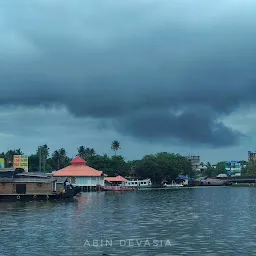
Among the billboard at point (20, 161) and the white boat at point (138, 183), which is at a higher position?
the billboard at point (20, 161)

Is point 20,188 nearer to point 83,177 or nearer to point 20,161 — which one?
point 20,161

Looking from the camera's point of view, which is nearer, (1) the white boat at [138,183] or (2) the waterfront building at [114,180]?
(2) the waterfront building at [114,180]

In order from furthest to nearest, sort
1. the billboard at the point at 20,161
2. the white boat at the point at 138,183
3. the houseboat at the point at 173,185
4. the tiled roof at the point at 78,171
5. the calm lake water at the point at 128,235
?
the houseboat at the point at 173,185
the white boat at the point at 138,183
the tiled roof at the point at 78,171
the billboard at the point at 20,161
the calm lake water at the point at 128,235

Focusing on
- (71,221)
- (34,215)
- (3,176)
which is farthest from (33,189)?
(71,221)

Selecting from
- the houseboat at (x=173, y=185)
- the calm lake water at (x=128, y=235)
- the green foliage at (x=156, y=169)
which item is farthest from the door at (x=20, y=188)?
the houseboat at (x=173, y=185)

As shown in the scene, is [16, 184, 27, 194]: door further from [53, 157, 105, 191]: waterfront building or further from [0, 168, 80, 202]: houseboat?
[53, 157, 105, 191]: waterfront building

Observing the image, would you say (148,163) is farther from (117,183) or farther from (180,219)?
(180,219)

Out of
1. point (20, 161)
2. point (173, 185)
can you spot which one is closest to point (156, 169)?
point (173, 185)

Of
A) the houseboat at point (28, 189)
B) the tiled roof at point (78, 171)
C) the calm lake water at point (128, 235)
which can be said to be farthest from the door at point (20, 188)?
the tiled roof at point (78, 171)

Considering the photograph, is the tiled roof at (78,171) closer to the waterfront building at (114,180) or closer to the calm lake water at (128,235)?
the waterfront building at (114,180)

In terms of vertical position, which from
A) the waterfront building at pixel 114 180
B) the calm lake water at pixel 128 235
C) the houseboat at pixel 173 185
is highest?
the waterfront building at pixel 114 180

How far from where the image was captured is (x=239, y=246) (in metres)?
31.5

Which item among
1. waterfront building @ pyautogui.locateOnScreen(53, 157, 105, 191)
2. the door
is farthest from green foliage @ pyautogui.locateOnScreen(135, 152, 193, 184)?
the door

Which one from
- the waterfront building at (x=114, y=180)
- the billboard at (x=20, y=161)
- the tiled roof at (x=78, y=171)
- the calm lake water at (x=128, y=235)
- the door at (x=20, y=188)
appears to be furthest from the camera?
the waterfront building at (x=114, y=180)
